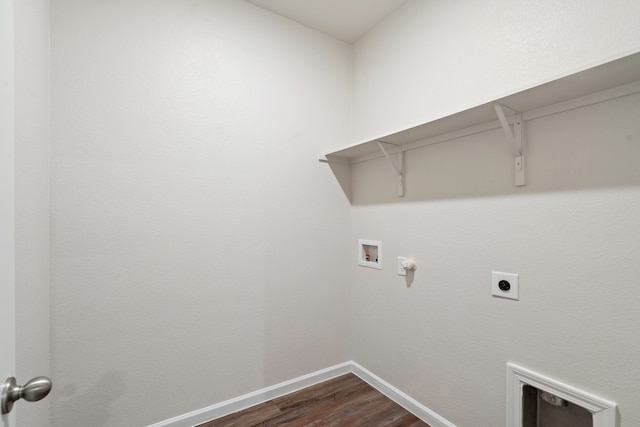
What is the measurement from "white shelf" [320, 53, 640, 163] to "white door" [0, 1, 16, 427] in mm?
1511

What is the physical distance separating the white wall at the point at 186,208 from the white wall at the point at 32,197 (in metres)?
0.12

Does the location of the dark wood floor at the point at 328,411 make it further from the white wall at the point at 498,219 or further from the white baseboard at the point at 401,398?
the white wall at the point at 498,219

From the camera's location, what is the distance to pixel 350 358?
233 centimetres

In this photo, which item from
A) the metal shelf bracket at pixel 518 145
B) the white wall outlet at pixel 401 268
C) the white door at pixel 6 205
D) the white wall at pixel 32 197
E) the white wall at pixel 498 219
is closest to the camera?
the white door at pixel 6 205

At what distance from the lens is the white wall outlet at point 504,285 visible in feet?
4.38

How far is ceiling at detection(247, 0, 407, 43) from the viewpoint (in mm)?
1919

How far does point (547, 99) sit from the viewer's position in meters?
1.17

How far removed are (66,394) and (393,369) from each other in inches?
74.4

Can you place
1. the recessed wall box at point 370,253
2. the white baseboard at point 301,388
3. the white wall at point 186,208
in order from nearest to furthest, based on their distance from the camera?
the white wall at point 186,208, the white baseboard at point 301,388, the recessed wall box at point 370,253

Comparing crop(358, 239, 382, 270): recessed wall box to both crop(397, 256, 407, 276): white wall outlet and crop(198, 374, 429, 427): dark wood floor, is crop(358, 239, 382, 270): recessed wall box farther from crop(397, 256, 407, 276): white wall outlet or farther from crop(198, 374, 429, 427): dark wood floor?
crop(198, 374, 429, 427): dark wood floor

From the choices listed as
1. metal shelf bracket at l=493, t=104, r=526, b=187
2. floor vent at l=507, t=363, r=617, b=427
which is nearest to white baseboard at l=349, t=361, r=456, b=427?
floor vent at l=507, t=363, r=617, b=427

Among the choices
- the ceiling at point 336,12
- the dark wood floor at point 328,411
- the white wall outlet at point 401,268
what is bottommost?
the dark wood floor at point 328,411

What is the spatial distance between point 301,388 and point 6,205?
2.04 m

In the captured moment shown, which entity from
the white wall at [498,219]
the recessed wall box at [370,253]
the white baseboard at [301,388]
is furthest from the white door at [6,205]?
the recessed wall box at [370,253]
